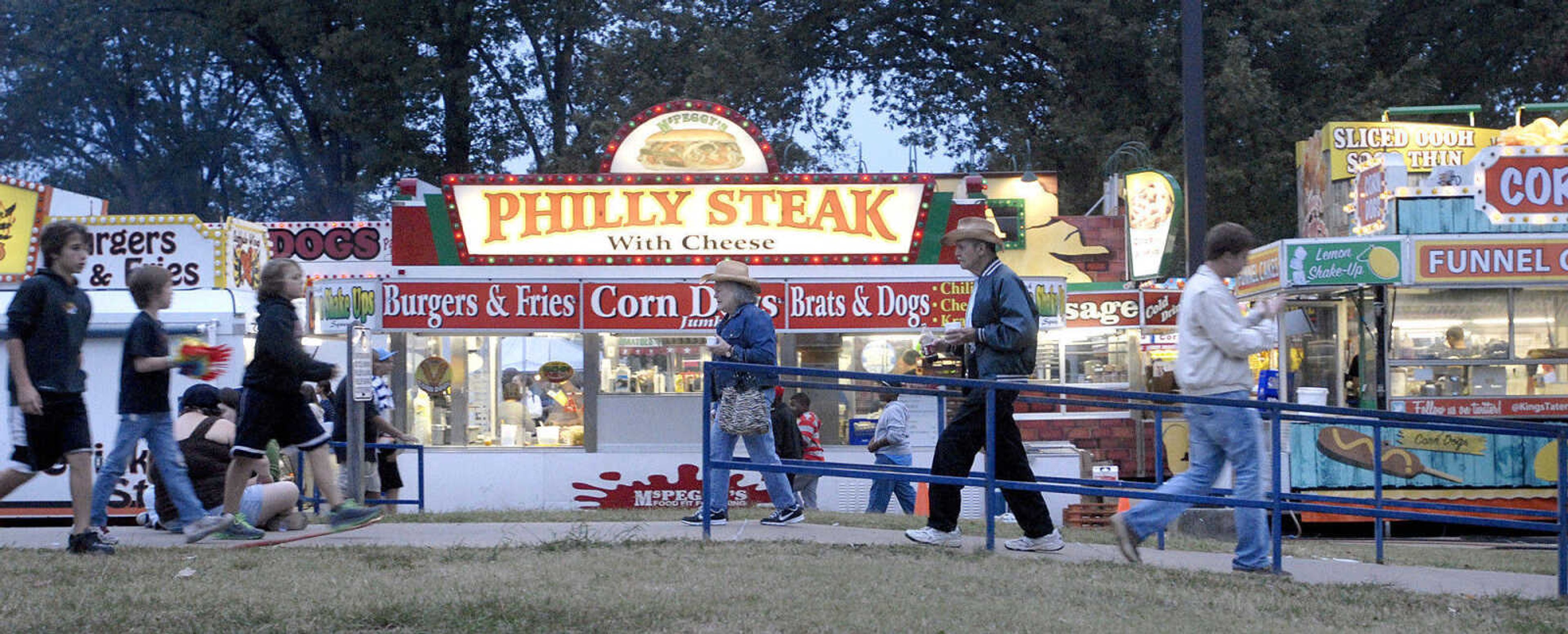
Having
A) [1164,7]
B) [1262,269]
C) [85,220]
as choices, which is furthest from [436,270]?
[1164,7]

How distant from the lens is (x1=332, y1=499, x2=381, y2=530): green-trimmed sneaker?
8.02 m

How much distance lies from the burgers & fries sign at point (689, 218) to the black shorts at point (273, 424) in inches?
325

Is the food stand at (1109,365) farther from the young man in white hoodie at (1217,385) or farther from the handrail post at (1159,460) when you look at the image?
→ the young man in white hoodie at (1217,385)

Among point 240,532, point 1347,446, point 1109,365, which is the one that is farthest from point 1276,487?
point 1109,365

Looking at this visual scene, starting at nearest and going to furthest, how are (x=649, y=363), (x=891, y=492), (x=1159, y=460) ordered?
1. (x=1159, y=460)
2. (x=891, y=492)
3. (x=649, y=363)

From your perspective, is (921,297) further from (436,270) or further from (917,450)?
(436,270)

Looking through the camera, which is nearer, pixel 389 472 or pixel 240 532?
pixel 240 532

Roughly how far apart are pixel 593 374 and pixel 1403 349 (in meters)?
8.80

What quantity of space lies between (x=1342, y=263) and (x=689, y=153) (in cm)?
715

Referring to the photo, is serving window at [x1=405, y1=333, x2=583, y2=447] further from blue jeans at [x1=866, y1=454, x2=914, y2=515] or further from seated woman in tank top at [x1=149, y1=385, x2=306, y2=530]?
seated woman in tank top at [x1=149, y1=385, x2=306, y2=530]

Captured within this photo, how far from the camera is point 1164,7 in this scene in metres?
33.8

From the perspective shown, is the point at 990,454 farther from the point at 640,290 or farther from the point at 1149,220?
the point at 1149,220

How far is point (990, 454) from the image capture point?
740cm

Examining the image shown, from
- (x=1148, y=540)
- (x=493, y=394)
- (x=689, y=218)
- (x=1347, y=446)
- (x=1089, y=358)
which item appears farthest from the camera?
(x=1089, y=358)
